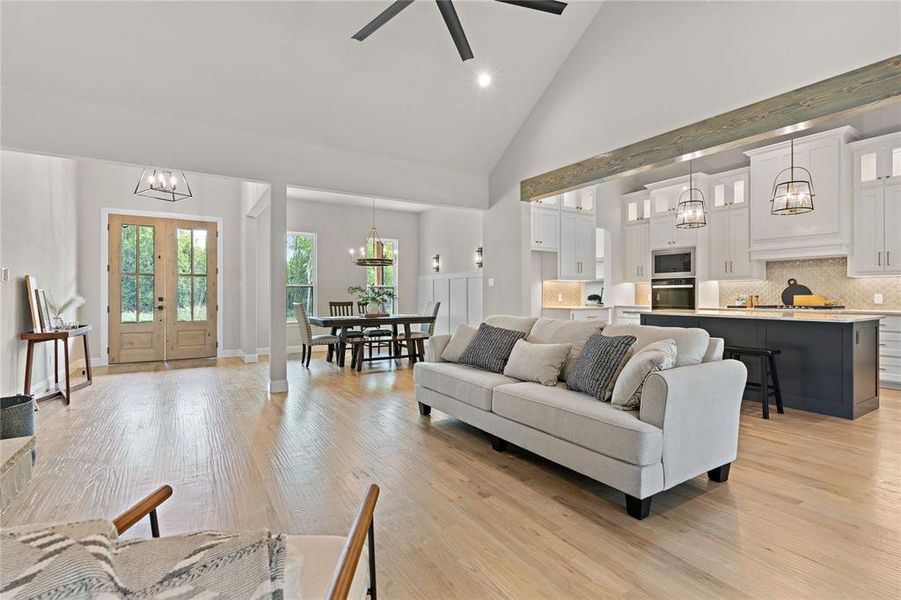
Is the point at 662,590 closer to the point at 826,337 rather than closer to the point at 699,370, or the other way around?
the point at 699,370

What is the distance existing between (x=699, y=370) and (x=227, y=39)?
15.1 ft

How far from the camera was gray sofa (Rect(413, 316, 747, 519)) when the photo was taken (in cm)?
220

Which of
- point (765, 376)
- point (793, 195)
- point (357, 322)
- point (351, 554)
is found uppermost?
point (793, 195)

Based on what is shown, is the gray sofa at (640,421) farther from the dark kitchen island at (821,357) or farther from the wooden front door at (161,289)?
the wooden front door at (161,289)

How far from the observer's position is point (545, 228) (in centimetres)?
645

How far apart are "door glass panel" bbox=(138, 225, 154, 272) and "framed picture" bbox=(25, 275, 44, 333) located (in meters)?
2.71

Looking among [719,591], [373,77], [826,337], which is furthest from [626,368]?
[373,77]

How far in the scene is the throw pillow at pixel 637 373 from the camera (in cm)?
244

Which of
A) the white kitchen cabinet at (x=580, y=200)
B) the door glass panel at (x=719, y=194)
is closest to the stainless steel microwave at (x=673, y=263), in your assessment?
the door glass panel at (x=719, y=194)

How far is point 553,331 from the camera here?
3.48 metres

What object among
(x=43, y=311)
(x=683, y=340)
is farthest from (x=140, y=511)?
(x=43, y=311)

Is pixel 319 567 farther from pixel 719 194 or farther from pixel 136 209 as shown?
pixel 136 209

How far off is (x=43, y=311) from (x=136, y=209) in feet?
9.80

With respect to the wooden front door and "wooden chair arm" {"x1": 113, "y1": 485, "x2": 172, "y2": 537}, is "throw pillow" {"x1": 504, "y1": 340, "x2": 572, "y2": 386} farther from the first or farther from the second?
the wooden front door
